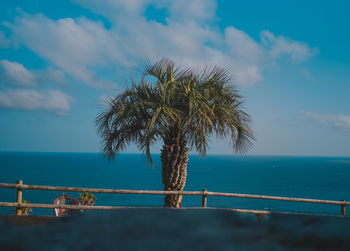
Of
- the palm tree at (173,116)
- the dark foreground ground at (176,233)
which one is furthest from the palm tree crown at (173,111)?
the dark foreground ground at (176,233)

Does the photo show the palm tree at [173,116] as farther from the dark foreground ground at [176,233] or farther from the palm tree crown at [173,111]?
the dark foreground ground at [176,233]

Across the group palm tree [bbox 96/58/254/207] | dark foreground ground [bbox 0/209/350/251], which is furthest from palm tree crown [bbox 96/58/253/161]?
dark foreground ground [bbox 0/209/350/251]

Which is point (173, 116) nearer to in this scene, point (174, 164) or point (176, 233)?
point (174, 164)

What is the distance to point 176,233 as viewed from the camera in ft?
3.90

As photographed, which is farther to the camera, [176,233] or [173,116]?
[173,116]

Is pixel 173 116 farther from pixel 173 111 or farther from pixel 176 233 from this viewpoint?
pixel 176 233

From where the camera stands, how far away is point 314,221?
4.31 feet

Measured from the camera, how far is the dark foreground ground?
1123 mm

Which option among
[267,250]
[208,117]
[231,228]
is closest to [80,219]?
[231,228]

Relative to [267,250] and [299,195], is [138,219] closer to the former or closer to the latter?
[267,250]

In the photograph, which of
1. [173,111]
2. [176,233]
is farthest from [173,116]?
[176,233]

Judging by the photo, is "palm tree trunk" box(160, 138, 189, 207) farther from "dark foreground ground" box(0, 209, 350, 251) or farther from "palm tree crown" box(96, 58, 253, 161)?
"dark foreground ground" box(0, 209, 350, 251)

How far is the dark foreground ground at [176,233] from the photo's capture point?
1.12 metres

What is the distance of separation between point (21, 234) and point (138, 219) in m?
0.47
